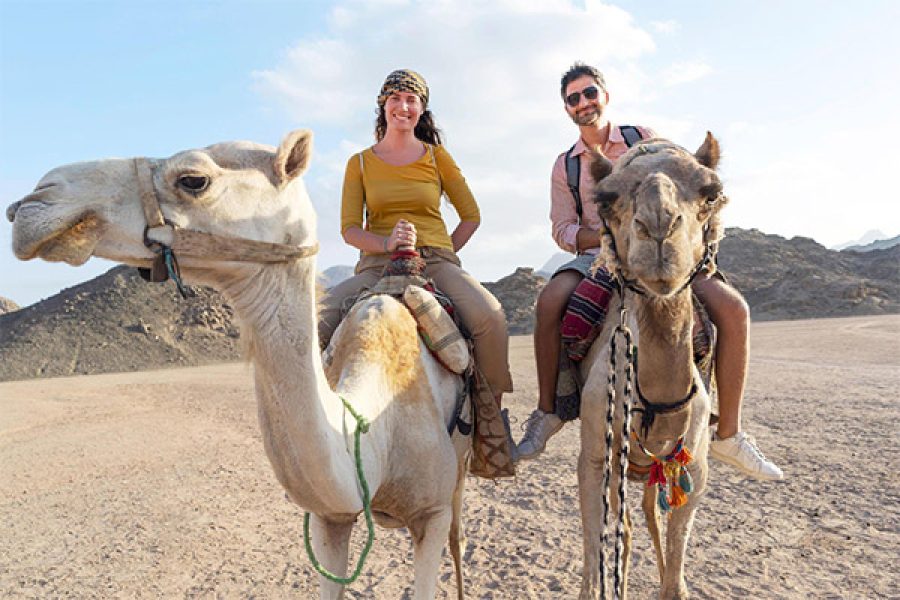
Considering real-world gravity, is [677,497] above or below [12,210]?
below

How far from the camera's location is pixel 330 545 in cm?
300

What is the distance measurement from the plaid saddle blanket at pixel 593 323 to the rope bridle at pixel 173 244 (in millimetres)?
2039

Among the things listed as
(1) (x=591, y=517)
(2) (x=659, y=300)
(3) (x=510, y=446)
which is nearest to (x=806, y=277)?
(3) (x=510, y=446)

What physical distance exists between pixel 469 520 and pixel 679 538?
10.8 ft

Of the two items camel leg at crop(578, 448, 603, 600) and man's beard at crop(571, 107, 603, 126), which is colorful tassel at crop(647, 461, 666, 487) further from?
man's beard at crop(571, 107, 603, 126)

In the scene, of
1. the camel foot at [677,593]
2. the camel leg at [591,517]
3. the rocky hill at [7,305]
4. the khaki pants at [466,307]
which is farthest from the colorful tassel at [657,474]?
the rocky hill at [7,305]

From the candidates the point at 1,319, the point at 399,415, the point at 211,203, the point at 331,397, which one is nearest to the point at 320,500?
the point at 331,397

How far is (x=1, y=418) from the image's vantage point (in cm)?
1394

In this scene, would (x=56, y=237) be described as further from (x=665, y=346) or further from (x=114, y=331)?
(x=114, y=331)

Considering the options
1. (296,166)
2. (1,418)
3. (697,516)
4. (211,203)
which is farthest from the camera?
(1,418)

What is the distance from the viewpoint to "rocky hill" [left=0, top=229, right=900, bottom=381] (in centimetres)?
2945

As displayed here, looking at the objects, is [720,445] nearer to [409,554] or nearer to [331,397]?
[331,397]

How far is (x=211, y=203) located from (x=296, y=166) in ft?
1.19

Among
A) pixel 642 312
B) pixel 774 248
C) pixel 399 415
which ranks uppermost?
pixel 774 248
